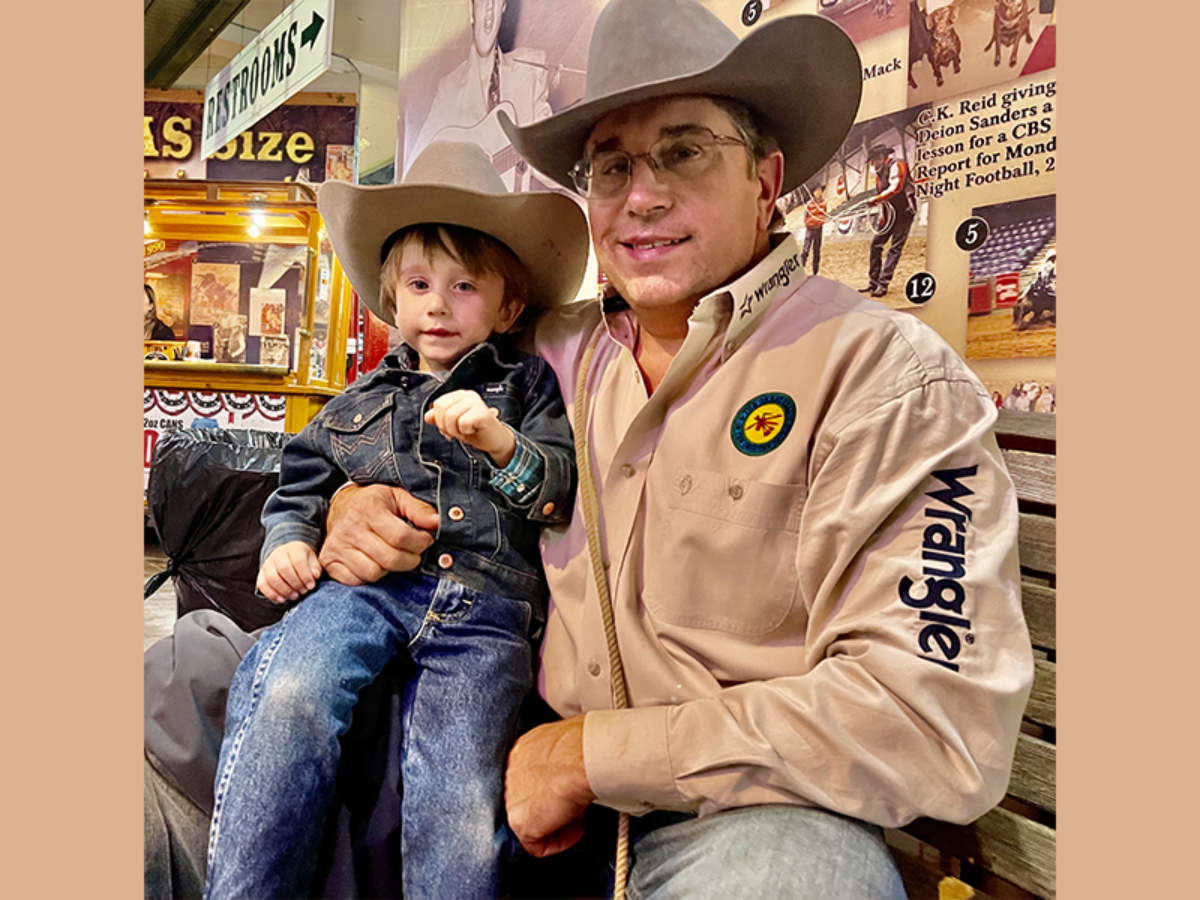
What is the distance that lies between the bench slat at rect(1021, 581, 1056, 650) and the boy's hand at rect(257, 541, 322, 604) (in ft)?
3.90

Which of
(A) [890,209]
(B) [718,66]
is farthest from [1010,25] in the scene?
(B) [718,66]

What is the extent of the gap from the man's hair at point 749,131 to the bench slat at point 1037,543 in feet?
2.46

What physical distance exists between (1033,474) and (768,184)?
27.0 inches

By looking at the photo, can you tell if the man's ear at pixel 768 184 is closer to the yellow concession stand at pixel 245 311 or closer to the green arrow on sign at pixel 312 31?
the green arrow on sign at pixel 312 31

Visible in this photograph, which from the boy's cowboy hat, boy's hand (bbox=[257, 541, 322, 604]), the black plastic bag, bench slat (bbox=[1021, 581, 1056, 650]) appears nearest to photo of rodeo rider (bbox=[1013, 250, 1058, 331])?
bench slat (bbox=[1021, 581, 1056, 650])

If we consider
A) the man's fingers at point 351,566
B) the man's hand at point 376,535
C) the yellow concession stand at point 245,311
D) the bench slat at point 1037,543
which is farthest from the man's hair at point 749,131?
the yellow concession stand at point 245,311

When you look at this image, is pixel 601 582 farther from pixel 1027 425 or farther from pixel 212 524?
pixel 212 524

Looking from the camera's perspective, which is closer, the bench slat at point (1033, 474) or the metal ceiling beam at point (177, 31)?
the bench slat at point (1033, 474)

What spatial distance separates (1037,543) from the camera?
3.88 feet

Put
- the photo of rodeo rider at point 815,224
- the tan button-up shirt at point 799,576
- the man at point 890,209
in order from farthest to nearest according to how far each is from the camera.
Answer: the photo of rodeo rider at point 815,224 → the man at point 890,209 → the tan button-up shirt at point 799,576

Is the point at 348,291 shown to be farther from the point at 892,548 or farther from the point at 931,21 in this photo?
the point at 892,548

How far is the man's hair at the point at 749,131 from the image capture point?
4.35ft

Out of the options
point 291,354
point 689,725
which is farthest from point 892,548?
point 291,354

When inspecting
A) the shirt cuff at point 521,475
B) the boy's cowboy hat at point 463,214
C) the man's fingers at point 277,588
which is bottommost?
the man's fingers at point 277,588
